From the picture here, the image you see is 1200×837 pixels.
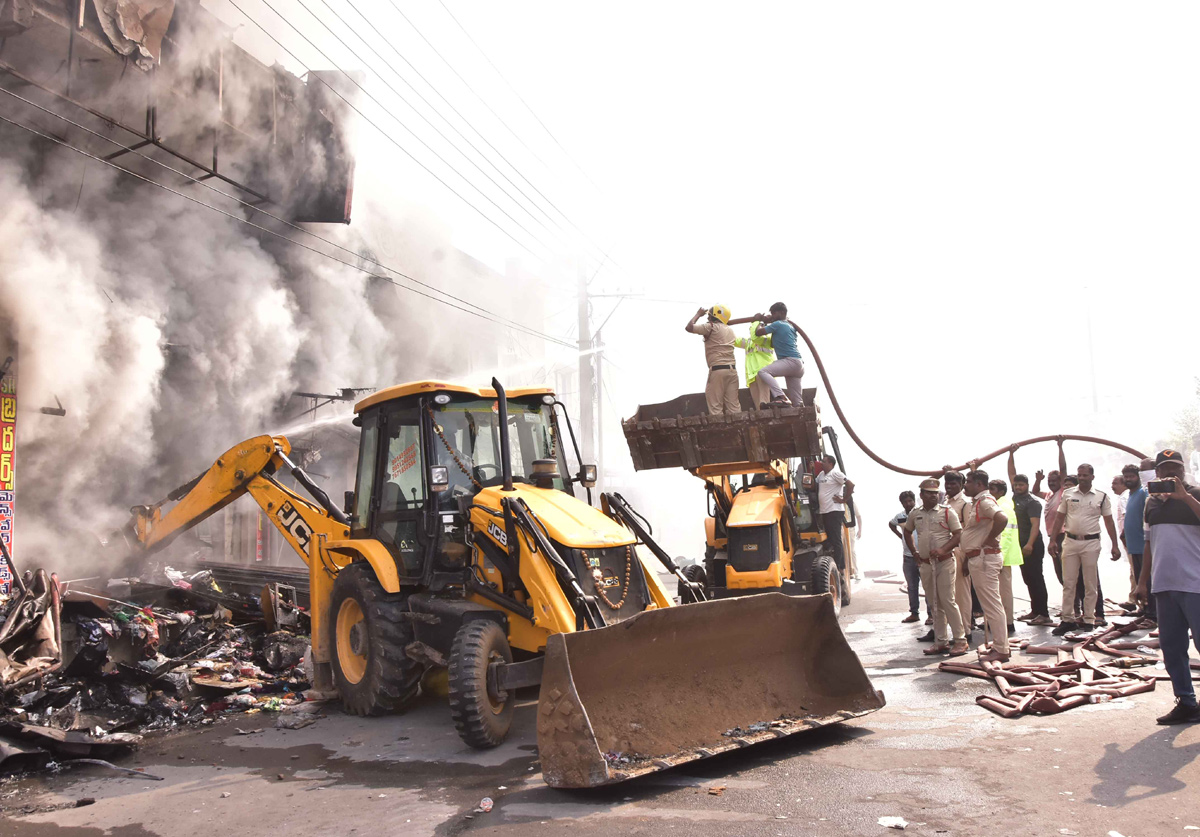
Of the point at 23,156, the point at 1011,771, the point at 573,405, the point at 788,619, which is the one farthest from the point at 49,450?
the point at 573,405

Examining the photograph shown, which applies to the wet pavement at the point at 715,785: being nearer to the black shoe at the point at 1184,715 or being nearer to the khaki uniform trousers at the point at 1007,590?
the black shoe at the point at 1184,715

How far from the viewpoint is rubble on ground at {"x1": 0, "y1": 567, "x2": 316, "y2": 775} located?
613 centimetres

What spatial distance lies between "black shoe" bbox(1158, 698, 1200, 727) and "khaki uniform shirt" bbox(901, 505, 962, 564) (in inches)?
120

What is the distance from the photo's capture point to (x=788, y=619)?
5926 mm

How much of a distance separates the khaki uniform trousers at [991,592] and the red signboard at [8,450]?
513 inches

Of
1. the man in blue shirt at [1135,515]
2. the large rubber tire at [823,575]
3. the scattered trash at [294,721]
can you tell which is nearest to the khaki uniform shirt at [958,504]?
the man in blue shirt at [1135,515]

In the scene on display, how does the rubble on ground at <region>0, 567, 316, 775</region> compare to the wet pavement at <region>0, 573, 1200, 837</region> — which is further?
the rubble on ground at <region>0, 567, 316, 775</region>

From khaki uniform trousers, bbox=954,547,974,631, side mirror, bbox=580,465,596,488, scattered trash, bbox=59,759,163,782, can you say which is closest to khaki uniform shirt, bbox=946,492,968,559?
khaki uniform trousers, bbox=954,547,974,631

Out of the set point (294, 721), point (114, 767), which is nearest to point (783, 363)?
point (294, 721)

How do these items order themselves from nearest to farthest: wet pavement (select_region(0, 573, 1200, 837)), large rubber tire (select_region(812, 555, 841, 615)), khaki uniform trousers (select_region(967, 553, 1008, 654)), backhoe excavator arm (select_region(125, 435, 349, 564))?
1. wet pavement (select_region(0, 573, 1200, 837))
2. khaki uniform trousers (select_region(967, 553, 1008, 654))
3. backhoe excavator arm (select_region(125, 435, 349, 564))
4. large rubber tire (select_region(812, 555, 841, 615))

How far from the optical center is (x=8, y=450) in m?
12.9

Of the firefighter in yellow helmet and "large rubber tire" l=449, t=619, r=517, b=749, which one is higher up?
the firefighter in yellow helmet

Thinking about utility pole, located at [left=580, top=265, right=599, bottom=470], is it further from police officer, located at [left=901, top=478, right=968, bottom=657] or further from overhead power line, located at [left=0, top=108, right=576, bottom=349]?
police officer, located at [left=901, top=478, right=968, bottom=657]

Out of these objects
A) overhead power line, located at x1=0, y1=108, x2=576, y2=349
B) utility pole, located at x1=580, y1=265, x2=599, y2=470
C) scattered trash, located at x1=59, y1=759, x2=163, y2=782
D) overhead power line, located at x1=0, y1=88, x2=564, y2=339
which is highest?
overhead power line, located at x1=0, y1=88, x2=564, y2=339
